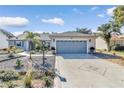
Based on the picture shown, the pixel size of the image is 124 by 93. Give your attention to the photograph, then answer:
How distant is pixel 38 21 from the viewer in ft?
79.2

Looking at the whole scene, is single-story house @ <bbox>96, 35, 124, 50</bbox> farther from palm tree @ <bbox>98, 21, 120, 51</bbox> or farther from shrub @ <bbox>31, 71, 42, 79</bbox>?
shrub @ <bbox>31, 71, 42, 79</bbox>

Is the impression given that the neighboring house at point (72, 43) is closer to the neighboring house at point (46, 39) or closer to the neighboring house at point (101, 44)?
the neighboring house at point (46, 39)

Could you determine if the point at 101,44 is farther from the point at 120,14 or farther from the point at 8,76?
the point at 8,76

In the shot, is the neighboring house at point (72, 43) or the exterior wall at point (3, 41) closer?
the neighboring house at point (72, 43)

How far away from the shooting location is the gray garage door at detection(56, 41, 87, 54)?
25.4 meters

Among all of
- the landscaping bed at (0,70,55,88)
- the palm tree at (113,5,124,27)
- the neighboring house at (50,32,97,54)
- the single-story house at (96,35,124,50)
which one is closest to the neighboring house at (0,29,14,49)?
the neighboring house at (50,32,97,54)

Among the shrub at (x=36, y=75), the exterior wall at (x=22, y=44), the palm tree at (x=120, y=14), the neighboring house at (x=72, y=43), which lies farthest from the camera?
the exterior wall at (x=22, y=44)

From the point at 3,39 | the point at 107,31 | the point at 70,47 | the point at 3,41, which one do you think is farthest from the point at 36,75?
the point at 3,39

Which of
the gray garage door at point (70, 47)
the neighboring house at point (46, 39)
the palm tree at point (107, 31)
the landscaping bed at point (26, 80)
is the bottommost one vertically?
the landscaping bed at point (26, 80)

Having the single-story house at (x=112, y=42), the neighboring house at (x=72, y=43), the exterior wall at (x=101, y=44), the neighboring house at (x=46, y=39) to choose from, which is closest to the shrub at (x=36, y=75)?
the neighboring house at (x=72, y=43)

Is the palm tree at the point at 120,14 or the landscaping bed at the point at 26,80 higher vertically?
the palm tree at the point at 120,14

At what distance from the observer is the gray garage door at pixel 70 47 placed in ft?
83.3

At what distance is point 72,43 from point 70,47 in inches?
19.2
